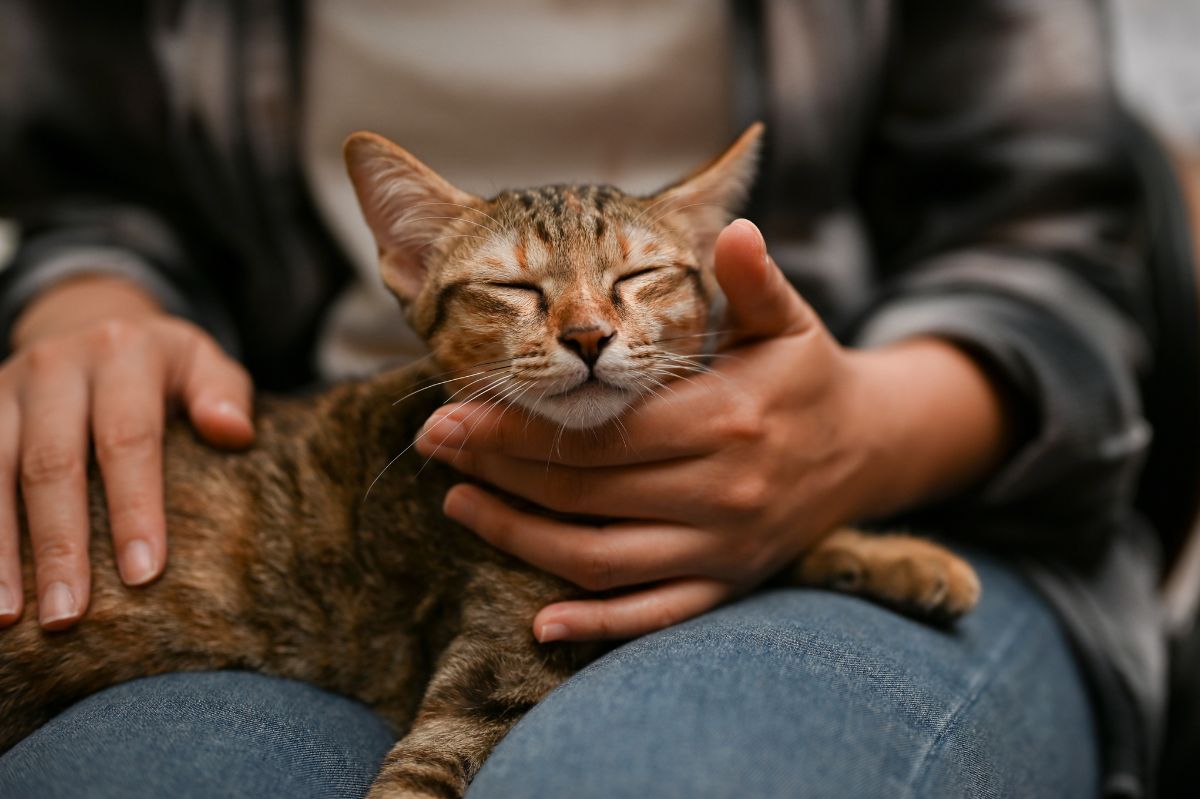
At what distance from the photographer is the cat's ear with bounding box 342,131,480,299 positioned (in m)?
0.81

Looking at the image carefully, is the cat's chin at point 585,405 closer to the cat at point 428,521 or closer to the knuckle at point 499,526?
the cat at point 428,521

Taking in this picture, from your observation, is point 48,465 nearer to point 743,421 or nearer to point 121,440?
point 121,440

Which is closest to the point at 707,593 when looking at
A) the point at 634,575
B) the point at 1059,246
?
the point at 634,575

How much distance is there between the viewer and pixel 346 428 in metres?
1.07

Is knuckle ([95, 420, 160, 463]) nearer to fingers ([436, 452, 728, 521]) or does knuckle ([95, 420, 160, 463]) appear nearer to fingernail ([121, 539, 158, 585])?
fingernail ([121, 539, 158, 585])

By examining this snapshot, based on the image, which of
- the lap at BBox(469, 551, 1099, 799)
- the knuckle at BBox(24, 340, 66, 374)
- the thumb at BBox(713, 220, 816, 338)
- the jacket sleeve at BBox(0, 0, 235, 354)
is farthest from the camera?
the jacket sleeve at BBox(0, 0, 235, 354)

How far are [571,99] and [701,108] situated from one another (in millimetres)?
179

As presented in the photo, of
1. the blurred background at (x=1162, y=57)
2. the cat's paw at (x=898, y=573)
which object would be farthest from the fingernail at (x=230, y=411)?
the blurred background at (x=1162, y=57)

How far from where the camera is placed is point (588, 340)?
0.76m

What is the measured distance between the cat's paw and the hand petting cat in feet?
0.16

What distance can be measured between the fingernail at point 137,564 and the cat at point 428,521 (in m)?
0.03

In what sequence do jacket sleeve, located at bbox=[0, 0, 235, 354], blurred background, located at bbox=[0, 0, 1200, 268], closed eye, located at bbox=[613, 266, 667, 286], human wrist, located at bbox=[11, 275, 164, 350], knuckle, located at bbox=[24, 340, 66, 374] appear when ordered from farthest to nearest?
blurred background, located at bbox=[0, 0, 1200, 268] → jacket sleeve, located at bbox=[0, 0, 235, 354] → human wrist, located at bbox=[11, 275, 164, 350] → knuckle, located at bbox=[24, 340, 66, 374] → closed eye, located at bbox=[613, 266, 667, 286]

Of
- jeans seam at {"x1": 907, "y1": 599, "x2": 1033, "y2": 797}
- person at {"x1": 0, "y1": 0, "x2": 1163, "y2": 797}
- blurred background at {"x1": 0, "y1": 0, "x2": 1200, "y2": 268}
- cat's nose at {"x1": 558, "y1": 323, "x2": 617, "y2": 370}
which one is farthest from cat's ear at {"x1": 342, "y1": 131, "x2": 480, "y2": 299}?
blurred background at {"x1": 0, "y1": 0, "x2": 1200, "y2": 268}

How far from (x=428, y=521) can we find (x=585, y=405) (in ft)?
0.99
